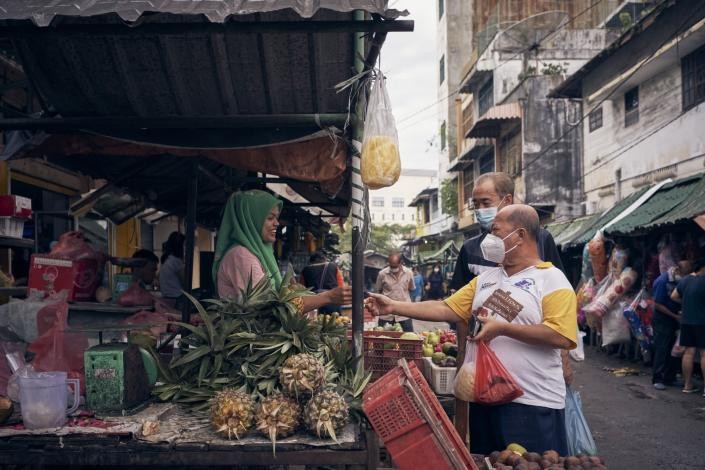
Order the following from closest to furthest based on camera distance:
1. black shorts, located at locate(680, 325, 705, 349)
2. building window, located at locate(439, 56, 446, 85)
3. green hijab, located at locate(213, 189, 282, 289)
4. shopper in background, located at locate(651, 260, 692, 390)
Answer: green hijab, located at locate(213, 189, 282, 289)
black shorts, located at locate(680, 325, 705, 349)
shopper in background, located at locate(651, 260, 692, 390)
building window, located at locate(439, 56, 446, 85)

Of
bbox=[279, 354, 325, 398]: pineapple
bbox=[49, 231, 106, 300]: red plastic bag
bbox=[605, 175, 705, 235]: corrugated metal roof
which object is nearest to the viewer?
bbox=[279, 354, 325, 398]: pineapple

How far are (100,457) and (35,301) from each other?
189 cm

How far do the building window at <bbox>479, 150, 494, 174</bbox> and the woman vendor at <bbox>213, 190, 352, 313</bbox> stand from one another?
25512 millimetres

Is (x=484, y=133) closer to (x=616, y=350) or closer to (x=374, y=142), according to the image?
(x=616, y=350)

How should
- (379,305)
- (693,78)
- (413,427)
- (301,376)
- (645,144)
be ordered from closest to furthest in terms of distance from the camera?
1. (413,427)
2. (301,376)
3. (379,305)
4. (693,78)
5. (645,144)

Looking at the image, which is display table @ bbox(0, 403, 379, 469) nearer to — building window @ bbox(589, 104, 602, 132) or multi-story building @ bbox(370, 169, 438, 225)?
building window @ bbox(589, 104, 602, 132)

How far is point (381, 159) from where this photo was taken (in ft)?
12.2

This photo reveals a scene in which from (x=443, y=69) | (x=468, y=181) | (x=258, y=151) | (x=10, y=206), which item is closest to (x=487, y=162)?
(x=468, y=181)

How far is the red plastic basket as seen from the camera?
2699 millimetres

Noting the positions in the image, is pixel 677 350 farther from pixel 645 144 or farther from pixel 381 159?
pixel 381 159

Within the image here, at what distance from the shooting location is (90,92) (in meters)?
4.32

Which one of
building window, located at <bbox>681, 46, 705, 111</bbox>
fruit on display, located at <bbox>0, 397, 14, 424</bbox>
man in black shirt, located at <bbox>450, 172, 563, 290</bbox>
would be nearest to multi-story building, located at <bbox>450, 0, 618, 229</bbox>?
building window, located at <bbox>681, 46, 705, 111</bbox>

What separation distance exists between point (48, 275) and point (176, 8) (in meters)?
2.79

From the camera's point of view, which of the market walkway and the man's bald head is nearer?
the man's bald head
